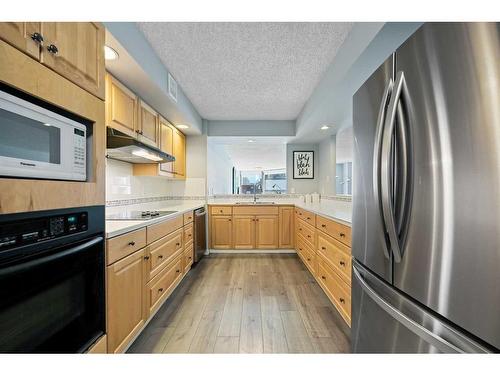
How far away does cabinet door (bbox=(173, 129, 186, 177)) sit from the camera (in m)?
3.37

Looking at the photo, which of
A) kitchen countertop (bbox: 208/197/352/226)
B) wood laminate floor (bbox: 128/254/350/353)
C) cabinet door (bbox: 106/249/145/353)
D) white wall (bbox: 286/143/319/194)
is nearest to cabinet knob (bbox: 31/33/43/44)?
cabinet door (bbox: 106/249/145/353)

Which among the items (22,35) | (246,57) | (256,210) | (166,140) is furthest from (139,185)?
(22,35)

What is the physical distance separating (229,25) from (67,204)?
159 cm

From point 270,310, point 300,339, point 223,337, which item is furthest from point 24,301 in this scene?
point 270,310

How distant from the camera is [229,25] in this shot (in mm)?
1617

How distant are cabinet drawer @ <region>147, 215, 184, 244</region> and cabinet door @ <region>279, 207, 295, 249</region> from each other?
1.86 meters

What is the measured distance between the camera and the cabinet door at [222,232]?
149 inches

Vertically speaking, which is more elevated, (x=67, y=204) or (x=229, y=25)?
(x=229, y=25)

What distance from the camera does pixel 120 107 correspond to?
6.28 ft

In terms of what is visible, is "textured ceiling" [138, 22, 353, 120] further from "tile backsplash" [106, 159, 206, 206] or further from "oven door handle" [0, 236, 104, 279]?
"oven door handle" [0, 236, 104, 279]

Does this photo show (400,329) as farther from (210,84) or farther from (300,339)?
(210,84)

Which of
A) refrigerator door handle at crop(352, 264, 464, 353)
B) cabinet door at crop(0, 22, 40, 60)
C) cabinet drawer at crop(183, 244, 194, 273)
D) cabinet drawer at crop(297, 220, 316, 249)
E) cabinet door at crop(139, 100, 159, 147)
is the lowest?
cabinet drawer at crop(183, 244, 194, 273)

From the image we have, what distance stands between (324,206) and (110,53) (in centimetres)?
292

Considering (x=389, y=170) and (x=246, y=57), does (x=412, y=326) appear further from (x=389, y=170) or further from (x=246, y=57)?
(x=246, y=57)
